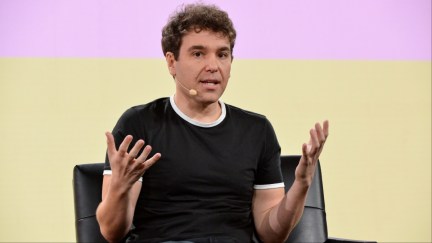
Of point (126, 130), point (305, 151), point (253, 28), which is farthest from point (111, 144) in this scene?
point (253, 28)

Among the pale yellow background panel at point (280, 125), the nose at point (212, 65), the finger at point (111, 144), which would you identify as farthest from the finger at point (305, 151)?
the pale yellow background panel at point (280, 125)

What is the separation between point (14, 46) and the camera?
2.45m

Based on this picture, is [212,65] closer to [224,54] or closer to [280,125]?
[224,54]

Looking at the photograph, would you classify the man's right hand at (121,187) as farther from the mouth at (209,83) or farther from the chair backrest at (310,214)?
the chair backrest at (310,214)

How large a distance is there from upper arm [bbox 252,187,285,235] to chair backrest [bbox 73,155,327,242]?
0.48ft

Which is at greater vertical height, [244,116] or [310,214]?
[244,116]

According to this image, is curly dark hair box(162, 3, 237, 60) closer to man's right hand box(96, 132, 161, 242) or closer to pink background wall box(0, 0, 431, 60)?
man's right hand box(96, 132, 161, 242)

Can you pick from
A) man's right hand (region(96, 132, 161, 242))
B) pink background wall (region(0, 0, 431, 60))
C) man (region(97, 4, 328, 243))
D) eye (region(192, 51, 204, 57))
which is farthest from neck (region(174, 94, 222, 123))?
pink background wall (region(0, 0, 431, 60))

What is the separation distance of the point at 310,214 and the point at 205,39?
585 millimetres

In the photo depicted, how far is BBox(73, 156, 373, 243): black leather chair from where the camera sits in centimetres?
180

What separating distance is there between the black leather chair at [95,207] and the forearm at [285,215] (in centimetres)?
11

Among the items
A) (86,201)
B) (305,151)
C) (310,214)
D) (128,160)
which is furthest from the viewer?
(310,214)

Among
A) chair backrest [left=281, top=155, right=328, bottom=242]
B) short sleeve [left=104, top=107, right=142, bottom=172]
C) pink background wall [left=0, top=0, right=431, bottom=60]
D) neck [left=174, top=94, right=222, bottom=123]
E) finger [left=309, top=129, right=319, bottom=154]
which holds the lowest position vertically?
chair backrest [left=281, top=155, right=328, bottom=242]

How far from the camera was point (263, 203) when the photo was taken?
1.82 m
